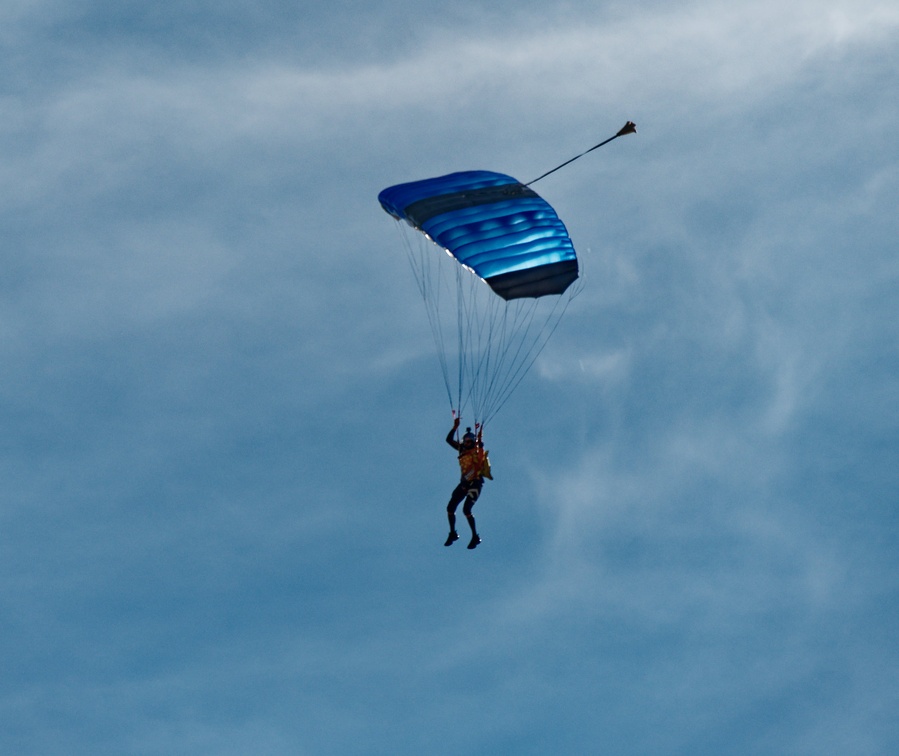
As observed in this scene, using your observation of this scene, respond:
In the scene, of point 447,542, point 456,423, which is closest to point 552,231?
point 456,423

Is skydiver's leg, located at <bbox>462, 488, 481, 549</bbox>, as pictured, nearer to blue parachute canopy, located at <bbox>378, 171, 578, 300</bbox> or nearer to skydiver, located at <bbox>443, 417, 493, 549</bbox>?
skydiver, located at <bbox>443, 417, 493, 549</bbox>

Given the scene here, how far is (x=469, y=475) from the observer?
3359 cm

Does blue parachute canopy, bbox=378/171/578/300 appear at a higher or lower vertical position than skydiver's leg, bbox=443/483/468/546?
higher

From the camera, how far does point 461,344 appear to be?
30953 mm

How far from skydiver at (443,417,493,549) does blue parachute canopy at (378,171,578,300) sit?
293cm

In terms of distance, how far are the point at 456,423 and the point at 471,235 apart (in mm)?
3556

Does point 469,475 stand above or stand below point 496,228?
below

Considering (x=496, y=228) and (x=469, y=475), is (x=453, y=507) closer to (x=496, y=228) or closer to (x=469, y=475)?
(x=469, y=475)

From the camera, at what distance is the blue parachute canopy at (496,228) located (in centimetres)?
3325

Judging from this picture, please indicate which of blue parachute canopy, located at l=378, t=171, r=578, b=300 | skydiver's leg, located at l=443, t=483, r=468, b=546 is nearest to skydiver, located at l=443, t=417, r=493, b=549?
skydiver's leg, located at l=443, t=483, r=468, b=546

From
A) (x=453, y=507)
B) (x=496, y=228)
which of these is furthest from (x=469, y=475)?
(x=496, y=228)

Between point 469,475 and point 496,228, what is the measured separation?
4.71m

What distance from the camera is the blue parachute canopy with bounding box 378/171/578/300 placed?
33250mm

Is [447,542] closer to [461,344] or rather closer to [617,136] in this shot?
[461,344]
